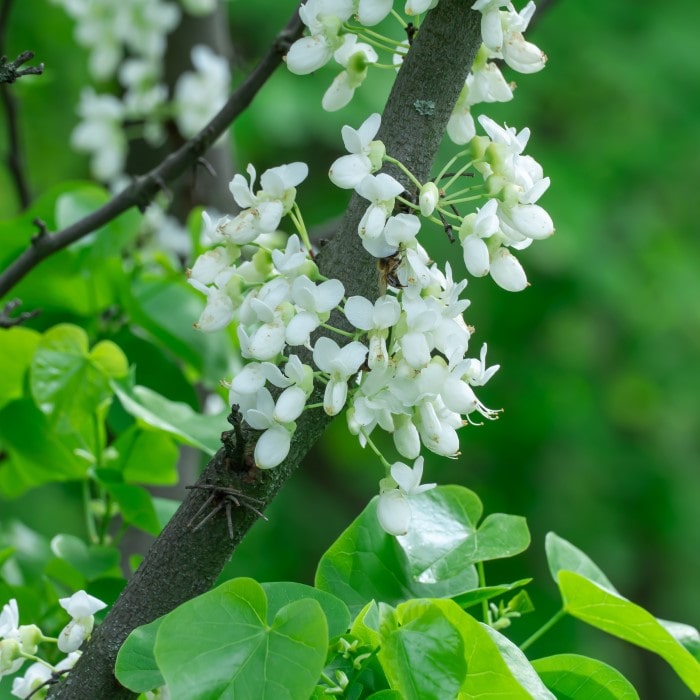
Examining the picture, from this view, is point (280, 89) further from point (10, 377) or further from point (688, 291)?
point (10, 377)

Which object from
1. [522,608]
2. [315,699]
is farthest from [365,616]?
[522,608]

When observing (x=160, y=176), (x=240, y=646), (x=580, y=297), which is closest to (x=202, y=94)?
(x=160, y=176)

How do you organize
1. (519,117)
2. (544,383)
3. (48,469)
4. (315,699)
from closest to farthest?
(315,699) < (48,469) < (519,117) < (544,383)

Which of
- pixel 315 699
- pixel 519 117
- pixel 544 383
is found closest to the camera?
pixel 315 699

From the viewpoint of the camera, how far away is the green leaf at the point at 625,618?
0.72 metres

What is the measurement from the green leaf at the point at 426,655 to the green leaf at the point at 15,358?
614 millimetres

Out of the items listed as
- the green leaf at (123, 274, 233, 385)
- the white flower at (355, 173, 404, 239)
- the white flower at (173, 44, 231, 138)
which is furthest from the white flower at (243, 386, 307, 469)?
the white flower at (173, 44, 231, 138)

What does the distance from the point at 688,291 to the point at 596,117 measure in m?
0.88

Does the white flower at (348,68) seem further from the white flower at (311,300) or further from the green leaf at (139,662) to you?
the green leaf at (139,662)

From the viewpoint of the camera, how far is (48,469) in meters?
1.09

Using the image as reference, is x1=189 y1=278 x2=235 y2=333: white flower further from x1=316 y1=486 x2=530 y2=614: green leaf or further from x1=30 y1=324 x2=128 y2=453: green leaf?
x1=30 y1=324 x2=128 y2=453: green leaf

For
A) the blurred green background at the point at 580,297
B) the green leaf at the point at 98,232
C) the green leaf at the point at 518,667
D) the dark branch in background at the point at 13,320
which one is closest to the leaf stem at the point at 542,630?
the green leaf at the point at 518,667

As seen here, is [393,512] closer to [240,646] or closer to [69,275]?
[240,646]

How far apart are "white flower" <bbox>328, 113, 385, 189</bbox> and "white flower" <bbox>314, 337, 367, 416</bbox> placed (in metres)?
0.10
